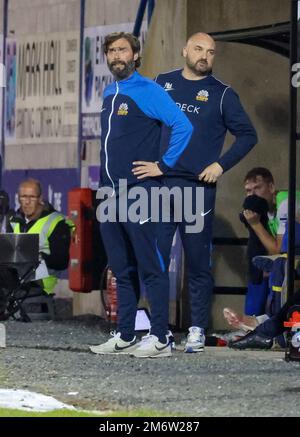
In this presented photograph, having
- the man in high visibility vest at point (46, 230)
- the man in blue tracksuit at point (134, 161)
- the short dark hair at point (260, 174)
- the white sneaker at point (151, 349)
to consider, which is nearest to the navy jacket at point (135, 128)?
the man in blue tracksuit at point (134, 161)

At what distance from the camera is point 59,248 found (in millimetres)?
16375

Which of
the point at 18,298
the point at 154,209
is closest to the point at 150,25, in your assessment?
the point at 18,298

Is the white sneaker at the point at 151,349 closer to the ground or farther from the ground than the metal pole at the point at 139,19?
closer to the ground

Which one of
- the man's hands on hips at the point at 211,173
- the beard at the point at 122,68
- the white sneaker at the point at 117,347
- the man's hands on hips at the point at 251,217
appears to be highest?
the beard at the point at 122,68

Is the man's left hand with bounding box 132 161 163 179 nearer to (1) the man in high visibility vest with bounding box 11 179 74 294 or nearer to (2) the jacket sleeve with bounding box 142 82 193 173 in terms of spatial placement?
(2) the jacket sleeve with bounding box 142 82 193 173

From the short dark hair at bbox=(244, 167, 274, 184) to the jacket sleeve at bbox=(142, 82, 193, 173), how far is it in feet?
7.69

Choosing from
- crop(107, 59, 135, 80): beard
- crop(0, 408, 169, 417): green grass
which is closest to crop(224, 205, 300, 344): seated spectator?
crop(107, 59, 135, 80): beard

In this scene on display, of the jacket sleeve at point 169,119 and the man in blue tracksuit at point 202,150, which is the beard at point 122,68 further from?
the man in blue tracksuit at point 202,150

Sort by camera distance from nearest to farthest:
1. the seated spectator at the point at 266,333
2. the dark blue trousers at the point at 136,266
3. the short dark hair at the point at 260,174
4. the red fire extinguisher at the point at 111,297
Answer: the dark blue trousers at the point at 136,266 < the seated spectator at the point at 266,333 < the short dark hair at the point at 260,174 < the red fire extinguisher at the point at 111,297

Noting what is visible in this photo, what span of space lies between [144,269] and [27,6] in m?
9.30

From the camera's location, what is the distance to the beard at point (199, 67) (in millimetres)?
12148

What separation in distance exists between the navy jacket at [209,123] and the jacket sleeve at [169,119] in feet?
0.80
